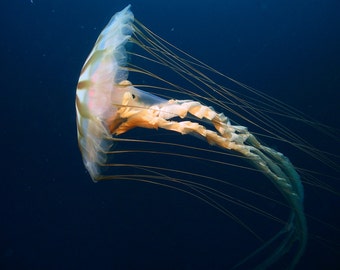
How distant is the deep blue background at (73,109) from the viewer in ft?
15.0

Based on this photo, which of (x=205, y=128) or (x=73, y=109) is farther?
(x=73, y=109)

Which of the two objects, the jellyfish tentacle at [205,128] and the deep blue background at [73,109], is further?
the deep blue background at [73,109]

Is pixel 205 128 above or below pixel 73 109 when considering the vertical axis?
below

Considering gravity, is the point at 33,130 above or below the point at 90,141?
above

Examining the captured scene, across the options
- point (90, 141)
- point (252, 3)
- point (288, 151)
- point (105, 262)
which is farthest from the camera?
point (105, 262)

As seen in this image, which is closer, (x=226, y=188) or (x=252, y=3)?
(x=252, y=3)

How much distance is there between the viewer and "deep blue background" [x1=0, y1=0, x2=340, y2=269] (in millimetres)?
4559

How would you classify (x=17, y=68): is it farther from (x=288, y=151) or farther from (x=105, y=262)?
(x=288, y=151)

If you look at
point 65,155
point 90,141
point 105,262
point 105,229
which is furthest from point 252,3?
point 105,262

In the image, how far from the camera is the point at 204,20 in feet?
15.0

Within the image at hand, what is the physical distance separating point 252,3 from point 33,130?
12.6ft

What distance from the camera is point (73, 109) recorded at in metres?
5.04

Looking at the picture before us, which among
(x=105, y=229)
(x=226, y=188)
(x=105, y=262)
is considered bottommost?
(x=105, y=262)

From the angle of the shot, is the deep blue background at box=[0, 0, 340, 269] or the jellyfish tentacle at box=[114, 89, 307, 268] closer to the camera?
the jellyfish tentacle at box=[114, 89, 307, 268]
